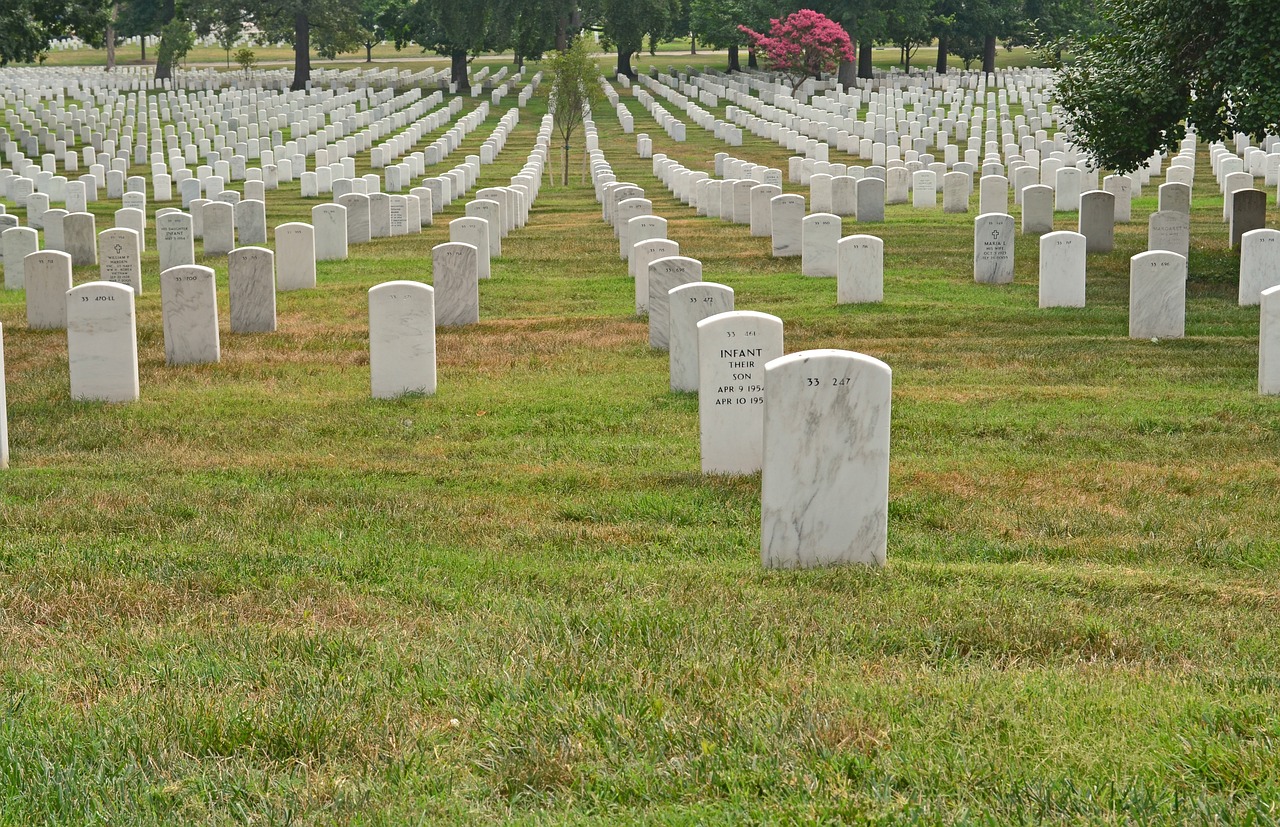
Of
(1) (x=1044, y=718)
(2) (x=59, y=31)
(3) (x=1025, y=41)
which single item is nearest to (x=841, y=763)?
(1) (x=1044, y=718)

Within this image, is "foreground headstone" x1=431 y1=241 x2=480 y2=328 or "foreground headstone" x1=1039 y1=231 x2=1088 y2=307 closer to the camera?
"foreground headstone" x1=431 y1=241 x2=480 y2=328

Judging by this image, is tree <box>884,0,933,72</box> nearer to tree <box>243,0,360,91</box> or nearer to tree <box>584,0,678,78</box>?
tree <box>584,0,678,78</box>

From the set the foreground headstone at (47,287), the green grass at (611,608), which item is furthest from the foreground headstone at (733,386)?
the foreground headstone at (47,287)

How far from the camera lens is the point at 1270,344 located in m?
11.8

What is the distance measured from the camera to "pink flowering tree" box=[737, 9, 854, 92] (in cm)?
6731

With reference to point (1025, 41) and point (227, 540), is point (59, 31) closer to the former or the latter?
point (227, 540)

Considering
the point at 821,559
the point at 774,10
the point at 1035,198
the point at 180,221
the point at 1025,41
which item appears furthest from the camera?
the point at 1025,41

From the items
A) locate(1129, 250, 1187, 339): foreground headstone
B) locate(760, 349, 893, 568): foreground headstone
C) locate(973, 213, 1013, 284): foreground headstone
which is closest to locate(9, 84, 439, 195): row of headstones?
locate(973, 213, 1013, 284): foreground headstone

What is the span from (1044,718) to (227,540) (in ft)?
15.3

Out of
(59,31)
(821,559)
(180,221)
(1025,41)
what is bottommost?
(821,559)

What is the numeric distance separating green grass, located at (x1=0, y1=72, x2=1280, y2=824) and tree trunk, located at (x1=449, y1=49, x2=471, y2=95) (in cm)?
6111

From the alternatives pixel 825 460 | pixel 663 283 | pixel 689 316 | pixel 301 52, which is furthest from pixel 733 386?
pixel 301 52

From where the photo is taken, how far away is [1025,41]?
269 ft

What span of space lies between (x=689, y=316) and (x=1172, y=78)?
10.1 m
